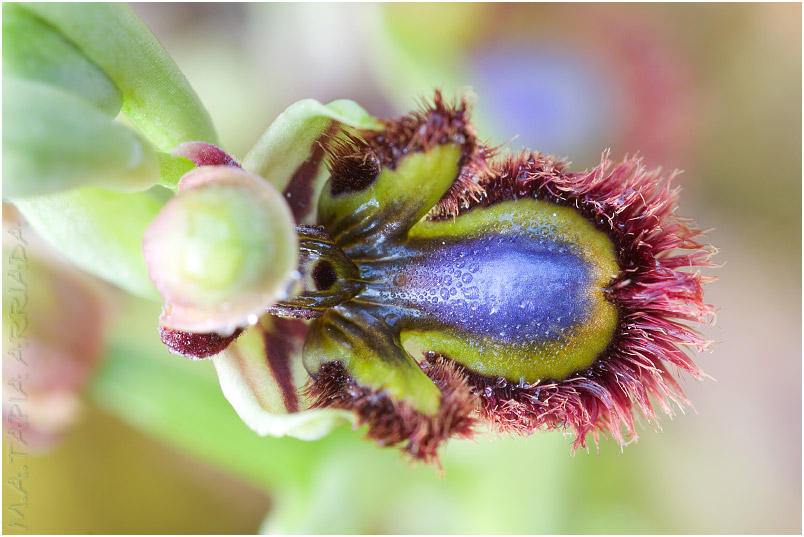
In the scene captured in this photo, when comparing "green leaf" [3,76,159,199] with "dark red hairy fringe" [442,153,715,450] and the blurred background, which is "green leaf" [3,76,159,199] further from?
the blurred background

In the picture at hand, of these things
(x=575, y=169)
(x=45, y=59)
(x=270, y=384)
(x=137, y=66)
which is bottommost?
(x=270, y=384)

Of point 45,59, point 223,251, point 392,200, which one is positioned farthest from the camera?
point 392,200

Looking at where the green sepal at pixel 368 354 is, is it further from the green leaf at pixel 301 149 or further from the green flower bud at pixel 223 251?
the green flower bud at pixel 223 251

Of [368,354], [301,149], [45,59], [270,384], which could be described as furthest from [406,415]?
[45,59]

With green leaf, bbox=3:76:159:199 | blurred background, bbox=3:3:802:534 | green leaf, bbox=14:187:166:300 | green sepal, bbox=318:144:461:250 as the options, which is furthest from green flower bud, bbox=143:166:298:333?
blurred background, bbox=3:3:802:534

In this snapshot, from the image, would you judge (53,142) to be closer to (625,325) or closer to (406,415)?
(406,415)

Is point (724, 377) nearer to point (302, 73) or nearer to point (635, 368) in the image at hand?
point (635, 368)
